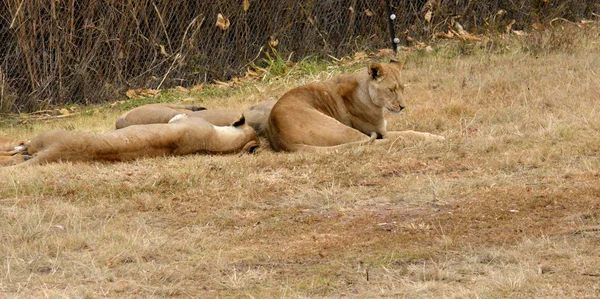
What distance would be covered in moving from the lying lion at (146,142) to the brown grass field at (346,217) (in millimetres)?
137

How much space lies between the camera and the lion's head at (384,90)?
9469mm

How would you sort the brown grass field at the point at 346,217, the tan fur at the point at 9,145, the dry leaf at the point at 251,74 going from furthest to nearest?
the dry leaf at the point at 251,74 < the tan fur at the point at 9,145 < the brown grass field at the point at 346,217

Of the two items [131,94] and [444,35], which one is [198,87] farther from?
[444,35]

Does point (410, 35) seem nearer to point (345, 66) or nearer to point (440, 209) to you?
point (345, 66)

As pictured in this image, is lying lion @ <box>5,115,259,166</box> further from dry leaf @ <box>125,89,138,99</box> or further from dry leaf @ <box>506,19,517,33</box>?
dry leaf @ <box>506,19,517,33</box>

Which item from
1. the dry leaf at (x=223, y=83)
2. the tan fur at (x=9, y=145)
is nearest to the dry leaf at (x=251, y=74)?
the dry leaf at (x=223, y=83)

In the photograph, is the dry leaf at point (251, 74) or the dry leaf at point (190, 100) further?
the dry leaf at point (251, 74)

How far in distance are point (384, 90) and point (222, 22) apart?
437 cm

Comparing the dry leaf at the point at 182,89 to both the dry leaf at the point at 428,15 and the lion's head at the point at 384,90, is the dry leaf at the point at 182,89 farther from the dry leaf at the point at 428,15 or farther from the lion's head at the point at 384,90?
the lion's head at the point at 384,90

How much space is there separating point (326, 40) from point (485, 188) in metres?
7.37

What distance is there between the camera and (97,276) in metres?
5.52

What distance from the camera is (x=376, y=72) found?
9.51 m

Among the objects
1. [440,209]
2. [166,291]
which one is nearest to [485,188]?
[440,209]

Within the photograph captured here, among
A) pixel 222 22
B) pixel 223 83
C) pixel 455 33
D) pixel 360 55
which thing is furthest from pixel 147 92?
pixel 455 33
